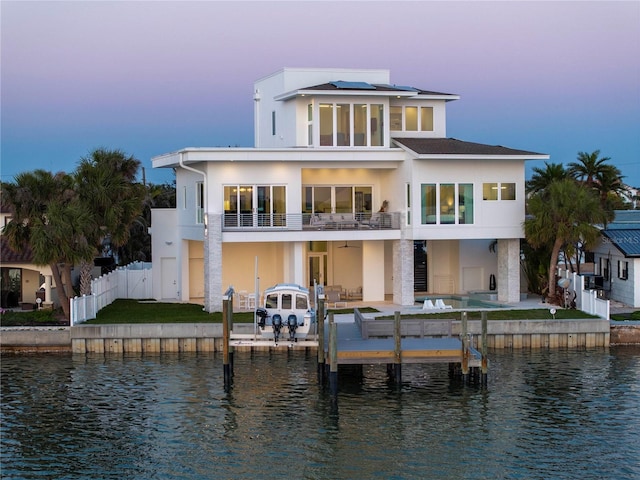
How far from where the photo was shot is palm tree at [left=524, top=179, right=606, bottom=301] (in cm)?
4612

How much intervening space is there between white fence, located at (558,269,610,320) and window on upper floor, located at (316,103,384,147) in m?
11.1

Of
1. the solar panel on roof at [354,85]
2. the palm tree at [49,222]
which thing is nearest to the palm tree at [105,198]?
the palm tree at [49,222]

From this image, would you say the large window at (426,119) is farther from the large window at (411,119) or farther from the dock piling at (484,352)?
the dock piling at (484,352)

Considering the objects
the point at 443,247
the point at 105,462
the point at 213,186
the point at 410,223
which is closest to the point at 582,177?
the point at 443,247

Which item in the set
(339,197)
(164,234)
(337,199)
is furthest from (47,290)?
(339,197)

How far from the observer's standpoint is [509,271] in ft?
160

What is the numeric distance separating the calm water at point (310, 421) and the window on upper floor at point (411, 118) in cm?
1628

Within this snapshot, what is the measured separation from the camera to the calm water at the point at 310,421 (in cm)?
2689

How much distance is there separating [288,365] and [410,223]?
1154 cm

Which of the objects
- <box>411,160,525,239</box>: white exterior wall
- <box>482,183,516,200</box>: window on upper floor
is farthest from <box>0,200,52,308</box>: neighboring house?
<box>482,183,516,200</box>: window on upper floor

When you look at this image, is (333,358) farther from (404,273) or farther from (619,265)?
(619,265)

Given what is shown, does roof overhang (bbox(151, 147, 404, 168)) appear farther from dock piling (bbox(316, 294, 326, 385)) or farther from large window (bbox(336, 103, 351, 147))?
dock piling (bbox(316, 294, 326, 385))

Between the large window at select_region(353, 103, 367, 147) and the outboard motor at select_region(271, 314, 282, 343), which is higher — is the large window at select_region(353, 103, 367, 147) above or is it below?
above

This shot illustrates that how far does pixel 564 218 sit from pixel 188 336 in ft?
58.9
